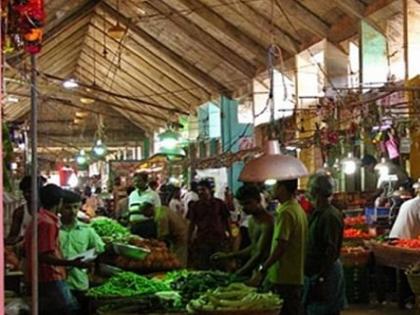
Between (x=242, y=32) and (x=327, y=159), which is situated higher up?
(x=242, y=32)

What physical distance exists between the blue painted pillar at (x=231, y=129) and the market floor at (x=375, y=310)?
13174mm

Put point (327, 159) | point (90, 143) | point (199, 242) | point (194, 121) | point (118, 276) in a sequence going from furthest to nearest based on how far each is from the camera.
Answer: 1. point (90, 143)
2. point (194, 121)
3. point (327, 159)
4. point (199, 242)
5. point (118, 276)

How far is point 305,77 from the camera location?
1927 centimetres

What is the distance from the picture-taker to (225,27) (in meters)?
20.0

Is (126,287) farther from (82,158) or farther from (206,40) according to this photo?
(82,158)

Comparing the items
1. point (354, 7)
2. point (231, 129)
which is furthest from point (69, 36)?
point (354, 7)

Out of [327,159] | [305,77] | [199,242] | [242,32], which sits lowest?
[199,242]

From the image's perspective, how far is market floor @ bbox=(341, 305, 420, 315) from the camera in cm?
1135

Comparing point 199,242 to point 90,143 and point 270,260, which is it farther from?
point 90,143

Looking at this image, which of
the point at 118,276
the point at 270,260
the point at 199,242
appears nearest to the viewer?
the point at 270,260

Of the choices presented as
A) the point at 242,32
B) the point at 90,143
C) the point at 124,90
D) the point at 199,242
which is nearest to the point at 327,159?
the point at 242,32

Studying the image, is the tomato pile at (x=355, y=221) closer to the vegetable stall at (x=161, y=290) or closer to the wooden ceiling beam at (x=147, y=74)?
the vegetable stall at (x=161, y=290)

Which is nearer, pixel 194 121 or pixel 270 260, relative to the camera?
pixel 270 260

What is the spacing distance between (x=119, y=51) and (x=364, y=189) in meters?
10.9
